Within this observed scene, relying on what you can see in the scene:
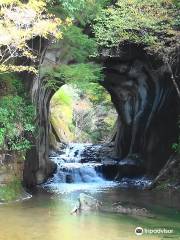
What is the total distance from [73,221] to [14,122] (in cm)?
537

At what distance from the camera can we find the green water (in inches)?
380

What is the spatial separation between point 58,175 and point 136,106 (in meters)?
7.04

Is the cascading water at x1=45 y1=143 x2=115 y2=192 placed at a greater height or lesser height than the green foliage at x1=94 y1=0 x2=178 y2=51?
lesser

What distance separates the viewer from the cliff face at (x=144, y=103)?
2277cm

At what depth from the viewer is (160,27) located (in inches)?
603

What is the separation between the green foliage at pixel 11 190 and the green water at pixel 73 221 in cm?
55

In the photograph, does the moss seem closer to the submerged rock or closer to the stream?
the stream

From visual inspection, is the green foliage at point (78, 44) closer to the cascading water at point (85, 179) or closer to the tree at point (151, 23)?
the tree at point (151, 23)

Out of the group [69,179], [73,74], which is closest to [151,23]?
[73,74]

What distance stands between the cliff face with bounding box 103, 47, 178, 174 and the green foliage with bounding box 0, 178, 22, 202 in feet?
30.9

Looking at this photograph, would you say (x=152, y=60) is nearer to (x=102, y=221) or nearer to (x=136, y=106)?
(x=136, y=106)

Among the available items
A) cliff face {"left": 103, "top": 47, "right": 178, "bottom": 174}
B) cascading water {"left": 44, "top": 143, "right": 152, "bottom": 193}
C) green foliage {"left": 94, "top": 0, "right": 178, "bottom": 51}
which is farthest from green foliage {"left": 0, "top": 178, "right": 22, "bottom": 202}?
cliff face {"left": 103, "top": 47, "right": 178, "bottom": 174}

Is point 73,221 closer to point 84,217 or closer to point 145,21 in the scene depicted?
point 84,217

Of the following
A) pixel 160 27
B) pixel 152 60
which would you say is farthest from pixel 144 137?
pixel 160 27
